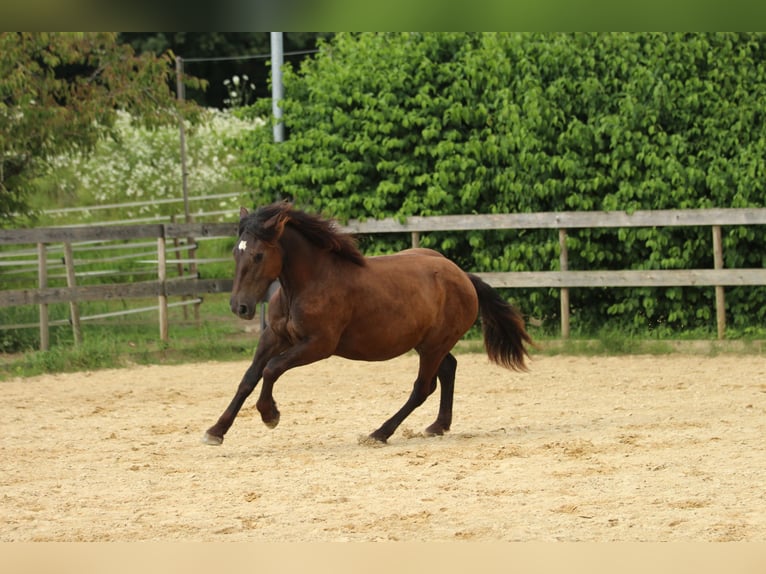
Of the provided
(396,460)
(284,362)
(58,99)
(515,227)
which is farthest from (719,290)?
(58,99)

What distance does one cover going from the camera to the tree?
12.4 meters

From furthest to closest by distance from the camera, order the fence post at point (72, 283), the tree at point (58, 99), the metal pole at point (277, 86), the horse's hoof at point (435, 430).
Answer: the metal pole at point (277, 86), the tree at point (58, 99), the fence post at point (72, 283), the horse's hoof at point (435, 430)

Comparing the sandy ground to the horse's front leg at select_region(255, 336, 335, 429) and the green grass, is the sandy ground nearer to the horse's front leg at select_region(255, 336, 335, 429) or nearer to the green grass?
the horse's front leg at select_region(255, 336, 335, 429)

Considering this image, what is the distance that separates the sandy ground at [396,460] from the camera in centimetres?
459

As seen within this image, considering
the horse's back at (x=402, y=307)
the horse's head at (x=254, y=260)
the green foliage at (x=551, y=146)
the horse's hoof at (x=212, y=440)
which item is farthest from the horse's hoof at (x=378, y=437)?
the green foliage at (x=551, y=146)

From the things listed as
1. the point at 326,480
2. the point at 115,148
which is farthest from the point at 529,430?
the point at 115,148

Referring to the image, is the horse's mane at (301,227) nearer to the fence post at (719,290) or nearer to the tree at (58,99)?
the fence post at (719,290)

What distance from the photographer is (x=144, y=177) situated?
22594 millimetres

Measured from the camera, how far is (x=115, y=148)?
22984 millimetres

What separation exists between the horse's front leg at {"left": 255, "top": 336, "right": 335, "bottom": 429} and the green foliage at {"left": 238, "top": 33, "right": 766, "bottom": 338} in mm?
6163

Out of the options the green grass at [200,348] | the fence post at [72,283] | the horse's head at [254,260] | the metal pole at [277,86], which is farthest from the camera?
the metal pole at [277,86]

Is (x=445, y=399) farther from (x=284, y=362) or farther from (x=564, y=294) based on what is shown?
(x=564, y=294)

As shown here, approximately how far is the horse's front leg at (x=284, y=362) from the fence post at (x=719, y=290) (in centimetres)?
629

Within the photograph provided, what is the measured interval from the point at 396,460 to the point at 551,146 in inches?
275
